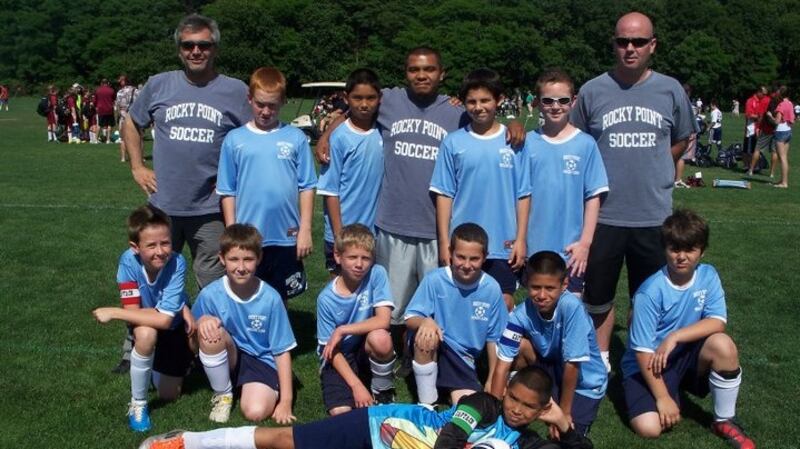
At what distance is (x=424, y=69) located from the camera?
5.29 m

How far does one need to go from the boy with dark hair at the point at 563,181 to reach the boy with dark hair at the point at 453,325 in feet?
1.64

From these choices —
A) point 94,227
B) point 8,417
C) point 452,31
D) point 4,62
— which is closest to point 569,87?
point 8,417

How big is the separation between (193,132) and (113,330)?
79.7 inches

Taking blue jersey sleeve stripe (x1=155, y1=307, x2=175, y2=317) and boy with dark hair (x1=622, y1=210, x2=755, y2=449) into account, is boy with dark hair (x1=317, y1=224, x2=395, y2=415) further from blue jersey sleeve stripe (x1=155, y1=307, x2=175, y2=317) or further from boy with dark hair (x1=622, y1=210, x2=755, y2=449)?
boy with dark hair (x1=622, y1=210, x2=755, y2=449)

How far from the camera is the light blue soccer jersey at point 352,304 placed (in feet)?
16.6

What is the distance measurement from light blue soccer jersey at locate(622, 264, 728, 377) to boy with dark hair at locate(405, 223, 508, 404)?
0.80 meters

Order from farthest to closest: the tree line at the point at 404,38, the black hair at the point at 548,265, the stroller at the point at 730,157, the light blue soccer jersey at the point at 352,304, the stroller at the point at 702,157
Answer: the tree line at the point at 404,38 → the stroller at the point at 702,157 → the stroller at the point at 730,157 → the light blue soccer jersey at the point at 352,304 → the black hair at the point at 548,265

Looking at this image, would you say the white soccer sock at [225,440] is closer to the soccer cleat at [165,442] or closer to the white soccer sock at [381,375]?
the soccer cleat at [165,442]

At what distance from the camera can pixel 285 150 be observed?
534 cm

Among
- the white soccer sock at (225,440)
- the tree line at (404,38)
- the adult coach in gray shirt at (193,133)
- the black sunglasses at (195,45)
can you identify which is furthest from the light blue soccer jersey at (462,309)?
the tree line at (404,38)

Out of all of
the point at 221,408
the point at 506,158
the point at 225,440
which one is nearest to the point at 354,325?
the point at 221,408

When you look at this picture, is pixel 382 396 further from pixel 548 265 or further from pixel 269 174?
pixel 269 174

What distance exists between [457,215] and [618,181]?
1052 millimetres

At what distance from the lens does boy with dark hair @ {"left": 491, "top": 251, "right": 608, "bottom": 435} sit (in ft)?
15.0
